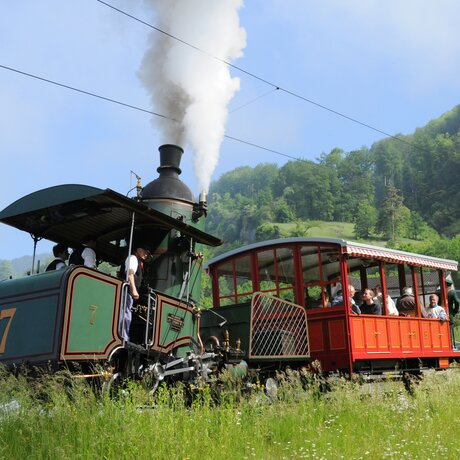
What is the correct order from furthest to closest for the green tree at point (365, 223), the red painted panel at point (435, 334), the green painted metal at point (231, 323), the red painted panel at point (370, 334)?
the green tree at point (365, 223), the red painted panel at point (435, 334), the red painted panel at point (370, 334), the green painted metal at point (231, 323)

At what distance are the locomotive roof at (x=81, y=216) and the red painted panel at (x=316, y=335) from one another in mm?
3190

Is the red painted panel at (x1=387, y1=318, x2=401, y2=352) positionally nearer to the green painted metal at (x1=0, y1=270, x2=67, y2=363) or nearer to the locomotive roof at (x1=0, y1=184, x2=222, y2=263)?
the locomotive roof at (x1=0, y1=184, x2=222, y2=263)

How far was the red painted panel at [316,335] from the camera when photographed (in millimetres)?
9516

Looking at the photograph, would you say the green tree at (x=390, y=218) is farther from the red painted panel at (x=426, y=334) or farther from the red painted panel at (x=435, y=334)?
the red painted panel at (x=426, y=334)

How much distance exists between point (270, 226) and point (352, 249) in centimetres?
10847

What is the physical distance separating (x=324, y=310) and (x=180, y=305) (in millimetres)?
3612

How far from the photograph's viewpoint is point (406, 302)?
11203mm

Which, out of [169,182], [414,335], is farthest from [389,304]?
[169,182]

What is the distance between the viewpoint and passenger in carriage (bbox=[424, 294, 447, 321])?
11891 mm

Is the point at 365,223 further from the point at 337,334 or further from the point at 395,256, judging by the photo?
the point at 337,334

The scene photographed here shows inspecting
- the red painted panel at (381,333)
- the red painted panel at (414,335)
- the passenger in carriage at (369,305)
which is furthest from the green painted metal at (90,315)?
the red painted panel at (414,335)

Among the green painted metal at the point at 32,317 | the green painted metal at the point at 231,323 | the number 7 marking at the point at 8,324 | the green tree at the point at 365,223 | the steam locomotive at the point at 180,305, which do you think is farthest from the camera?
the green tree at the point at 365,223

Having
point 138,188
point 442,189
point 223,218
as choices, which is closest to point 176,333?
point 138,188

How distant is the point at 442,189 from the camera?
122938 mm
